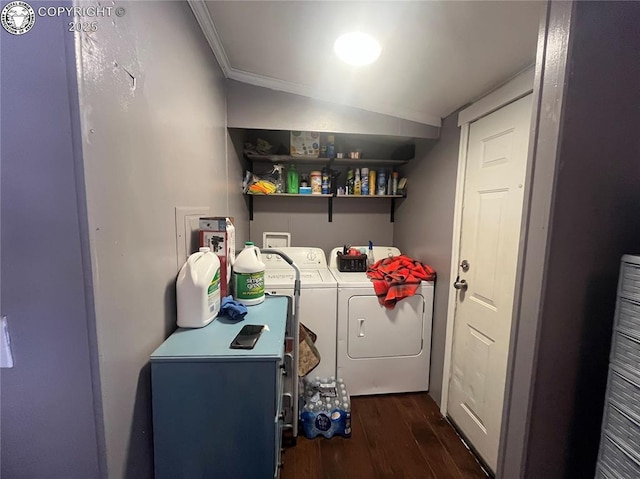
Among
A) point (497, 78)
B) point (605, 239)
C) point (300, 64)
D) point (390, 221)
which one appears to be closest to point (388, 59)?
point (300, 64)

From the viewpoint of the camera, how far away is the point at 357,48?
1297 mm

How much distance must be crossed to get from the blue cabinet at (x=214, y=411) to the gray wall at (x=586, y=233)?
2.73 ft

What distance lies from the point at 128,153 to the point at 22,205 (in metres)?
0.27

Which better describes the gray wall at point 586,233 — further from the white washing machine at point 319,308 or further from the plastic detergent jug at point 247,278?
the white washing machine at point 319,308

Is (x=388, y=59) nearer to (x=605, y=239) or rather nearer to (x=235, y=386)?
(x=605, y=239)

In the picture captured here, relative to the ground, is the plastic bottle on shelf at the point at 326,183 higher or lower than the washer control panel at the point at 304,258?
higher

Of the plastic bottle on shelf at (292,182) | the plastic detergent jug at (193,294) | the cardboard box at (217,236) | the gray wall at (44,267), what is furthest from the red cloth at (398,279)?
the gray wall at (44,267)

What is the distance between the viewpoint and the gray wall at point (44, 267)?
0.59 meters

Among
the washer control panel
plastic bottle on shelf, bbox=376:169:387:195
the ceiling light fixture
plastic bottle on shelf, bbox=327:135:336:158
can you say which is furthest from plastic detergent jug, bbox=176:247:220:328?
plastic bottle on shelf, bbox=376:169:387:195

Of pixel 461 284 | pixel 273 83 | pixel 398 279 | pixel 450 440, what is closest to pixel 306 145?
pixel 273 83

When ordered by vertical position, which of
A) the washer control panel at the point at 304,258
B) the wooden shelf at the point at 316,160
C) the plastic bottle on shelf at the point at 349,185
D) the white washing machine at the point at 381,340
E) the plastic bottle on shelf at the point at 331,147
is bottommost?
the white washing machine at the point at 381,340

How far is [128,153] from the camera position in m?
0.79

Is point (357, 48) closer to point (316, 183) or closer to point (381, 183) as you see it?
point (316, 183)

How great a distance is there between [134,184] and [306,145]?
182 centimetres
